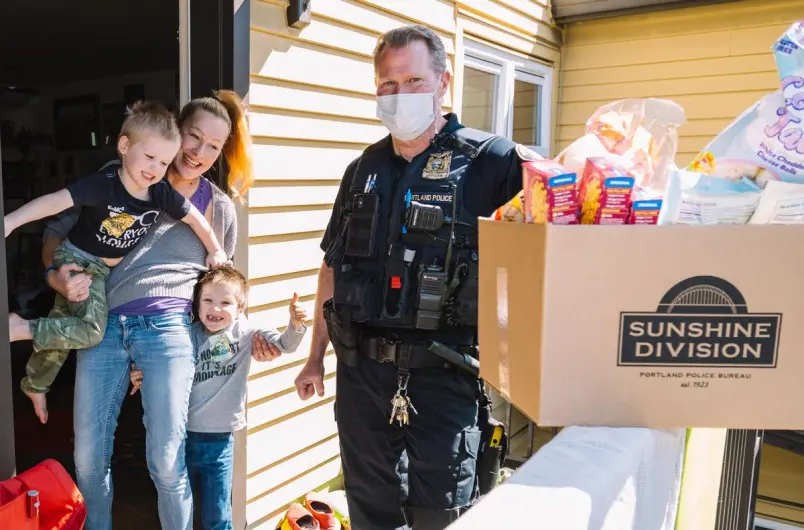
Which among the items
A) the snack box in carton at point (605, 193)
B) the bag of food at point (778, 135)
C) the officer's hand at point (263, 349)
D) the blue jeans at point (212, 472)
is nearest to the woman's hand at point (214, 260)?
the officer's hand at point (263, 349)

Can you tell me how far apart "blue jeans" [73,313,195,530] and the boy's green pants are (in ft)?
0.27

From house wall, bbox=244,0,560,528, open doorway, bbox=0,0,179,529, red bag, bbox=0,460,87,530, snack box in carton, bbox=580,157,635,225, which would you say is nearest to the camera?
snack box in carton, bbox=580,157,635,225

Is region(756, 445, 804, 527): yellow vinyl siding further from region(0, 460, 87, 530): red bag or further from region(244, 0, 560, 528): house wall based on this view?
region(0, 460, 87, 530): red bag

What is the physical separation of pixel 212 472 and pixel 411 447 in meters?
0.85

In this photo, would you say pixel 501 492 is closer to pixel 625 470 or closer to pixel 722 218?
pixel 625 470

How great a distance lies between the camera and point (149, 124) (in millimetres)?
1990

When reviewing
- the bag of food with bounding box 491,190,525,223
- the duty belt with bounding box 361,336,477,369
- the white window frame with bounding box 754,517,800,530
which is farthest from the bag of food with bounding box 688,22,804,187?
the white window frame with bounding box 754,517,800,530

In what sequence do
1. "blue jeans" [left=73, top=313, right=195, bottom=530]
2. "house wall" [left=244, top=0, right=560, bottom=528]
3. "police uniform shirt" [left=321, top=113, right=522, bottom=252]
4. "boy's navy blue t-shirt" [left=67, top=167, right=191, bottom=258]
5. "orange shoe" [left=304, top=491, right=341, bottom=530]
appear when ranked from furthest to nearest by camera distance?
"orange shoe" [left=304, top=491, right=341, bottom=530] < "house wall" [left=244, top=0, right=560, bottom=528] < "police uniform shirt" [left=321, top=113, right=522, bottom=252] < "blue jeans" [left=73, top=313, right=195, bottom=530] < "boy's navy blue t-shirt" [left=67, top=167, right=191, bottom=258]

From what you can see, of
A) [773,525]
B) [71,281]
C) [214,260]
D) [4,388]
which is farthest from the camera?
[773,525]

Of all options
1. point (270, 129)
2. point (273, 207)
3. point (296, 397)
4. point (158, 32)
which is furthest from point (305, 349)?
point (158, 32)

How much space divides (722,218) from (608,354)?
287 millimetres

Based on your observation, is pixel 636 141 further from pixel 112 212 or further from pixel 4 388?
pixel 4 388

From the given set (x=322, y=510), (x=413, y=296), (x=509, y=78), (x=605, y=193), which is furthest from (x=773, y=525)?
(x=605, y=193)

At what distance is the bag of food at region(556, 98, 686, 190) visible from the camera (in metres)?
1.10
